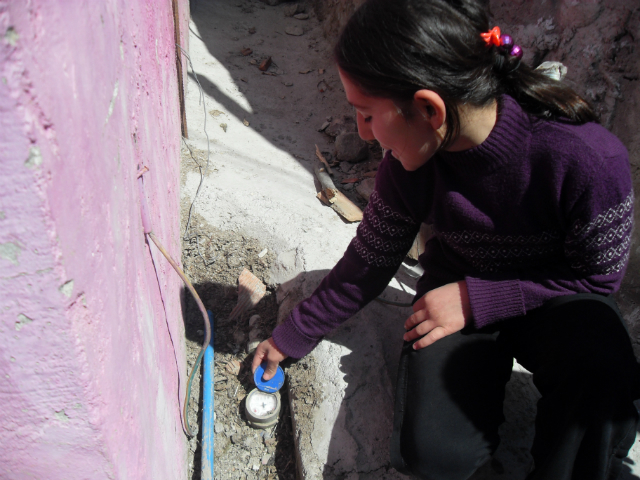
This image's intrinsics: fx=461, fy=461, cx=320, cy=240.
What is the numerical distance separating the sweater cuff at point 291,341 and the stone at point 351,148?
1582 millimetres

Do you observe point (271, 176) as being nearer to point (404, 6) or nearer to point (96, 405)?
point (404, 6)

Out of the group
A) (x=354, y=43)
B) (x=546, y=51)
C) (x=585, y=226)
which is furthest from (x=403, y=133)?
(x=546, y=51)

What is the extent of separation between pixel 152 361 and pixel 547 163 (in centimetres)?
103

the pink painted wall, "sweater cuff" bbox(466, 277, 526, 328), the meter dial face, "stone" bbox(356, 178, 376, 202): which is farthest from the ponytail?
"stone" bbox(356, 178, 376, 202)

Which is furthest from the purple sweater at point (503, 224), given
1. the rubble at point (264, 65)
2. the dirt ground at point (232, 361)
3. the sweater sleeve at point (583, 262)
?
the rubble at point (264, 65)

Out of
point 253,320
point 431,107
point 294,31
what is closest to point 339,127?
point 253,320

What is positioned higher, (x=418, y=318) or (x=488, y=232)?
(x=488, y=232)

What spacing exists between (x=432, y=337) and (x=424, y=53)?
30.3 inches

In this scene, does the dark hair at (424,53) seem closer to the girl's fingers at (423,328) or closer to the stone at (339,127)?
the girl's fingers at (423,328)

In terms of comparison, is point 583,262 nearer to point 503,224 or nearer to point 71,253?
point 503,224

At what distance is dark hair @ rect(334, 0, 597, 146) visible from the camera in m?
0.96

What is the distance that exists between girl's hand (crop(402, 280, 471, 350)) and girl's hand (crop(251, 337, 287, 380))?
484mm

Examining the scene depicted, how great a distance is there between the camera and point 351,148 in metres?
2.87

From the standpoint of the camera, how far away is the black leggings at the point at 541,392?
41.7 inches
